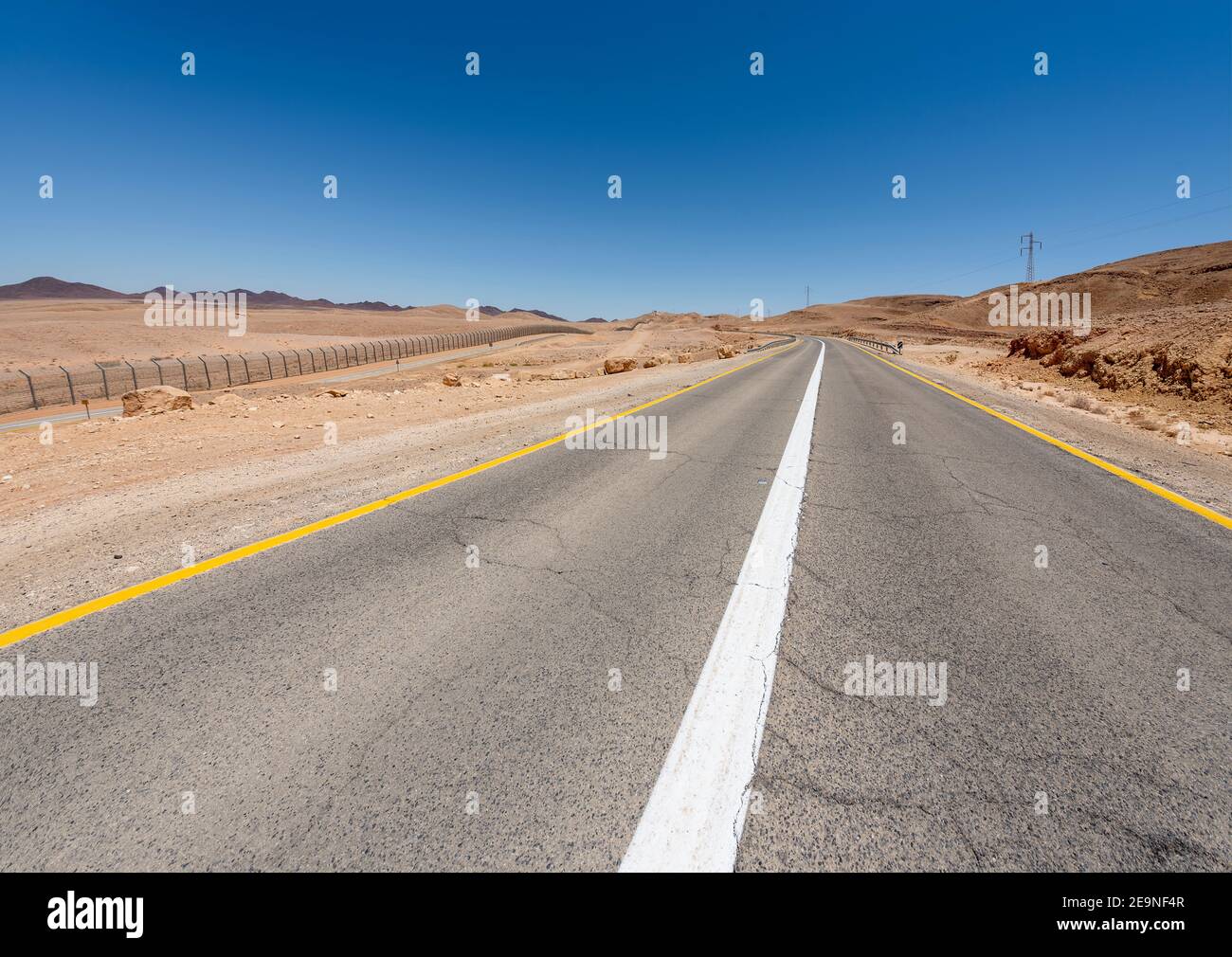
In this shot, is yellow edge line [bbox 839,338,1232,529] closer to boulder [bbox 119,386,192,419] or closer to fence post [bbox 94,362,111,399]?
boulder [bbox 119,386,192,419]

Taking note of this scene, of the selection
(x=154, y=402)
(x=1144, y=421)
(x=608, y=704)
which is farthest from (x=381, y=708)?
(x=154, y=402)

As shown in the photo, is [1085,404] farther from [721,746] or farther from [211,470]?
[211,470]

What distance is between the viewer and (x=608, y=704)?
104 inches

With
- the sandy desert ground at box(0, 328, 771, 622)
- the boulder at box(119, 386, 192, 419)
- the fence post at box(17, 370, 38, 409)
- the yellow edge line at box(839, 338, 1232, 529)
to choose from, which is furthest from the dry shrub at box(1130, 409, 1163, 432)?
the fence post at box(17, 370, 38, 409)

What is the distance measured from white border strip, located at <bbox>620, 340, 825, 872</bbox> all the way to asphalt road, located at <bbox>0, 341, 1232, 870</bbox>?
0.06 metres

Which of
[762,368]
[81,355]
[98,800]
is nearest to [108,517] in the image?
[98,800]

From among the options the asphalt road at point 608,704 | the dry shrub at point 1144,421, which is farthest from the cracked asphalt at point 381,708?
the dry shrub at point 1144,421

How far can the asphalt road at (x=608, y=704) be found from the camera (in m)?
1.93

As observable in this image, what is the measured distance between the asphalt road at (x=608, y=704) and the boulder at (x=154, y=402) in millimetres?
13060

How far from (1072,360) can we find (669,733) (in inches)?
977

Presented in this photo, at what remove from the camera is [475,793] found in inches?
82.9

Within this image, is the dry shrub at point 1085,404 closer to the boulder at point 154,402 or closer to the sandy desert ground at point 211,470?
the sandy desert ground at point 211,470

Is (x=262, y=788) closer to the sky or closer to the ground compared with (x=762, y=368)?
closer to the ground
